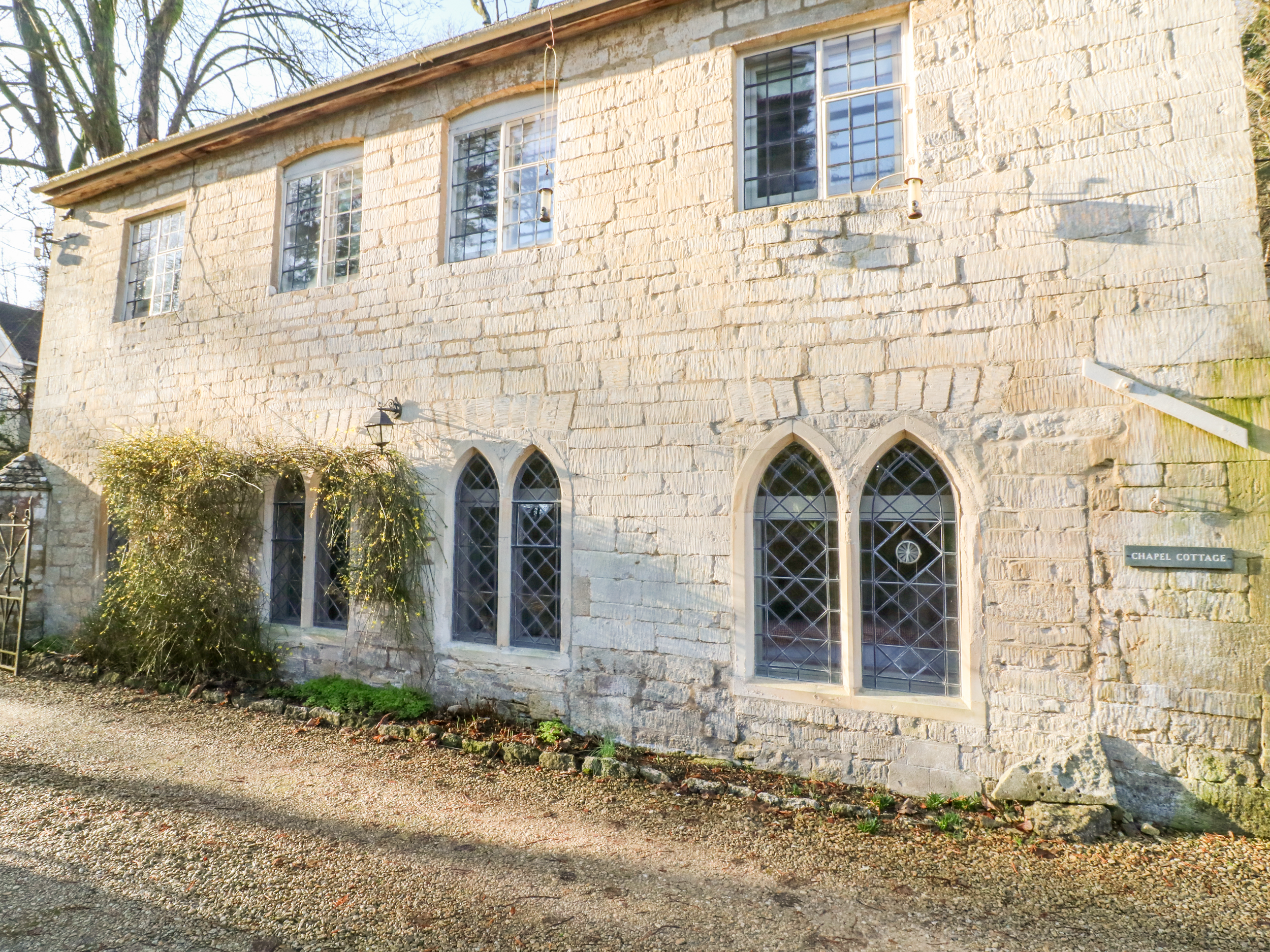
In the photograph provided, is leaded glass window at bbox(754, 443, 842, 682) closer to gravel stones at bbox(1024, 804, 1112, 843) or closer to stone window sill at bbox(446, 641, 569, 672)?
gravel stones at bbox(1024, 804, 1112, 843)

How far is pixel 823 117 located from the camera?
5.26 m

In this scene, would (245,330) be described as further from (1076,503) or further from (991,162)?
(1076,503)

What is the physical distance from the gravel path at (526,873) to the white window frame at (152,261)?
17.9ft

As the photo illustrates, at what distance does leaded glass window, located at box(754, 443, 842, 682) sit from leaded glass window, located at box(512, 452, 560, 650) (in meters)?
1.74

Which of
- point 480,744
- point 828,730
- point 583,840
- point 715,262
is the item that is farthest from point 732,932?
point 715,262

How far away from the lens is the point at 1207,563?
4012mm

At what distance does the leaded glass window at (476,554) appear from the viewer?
618 centimetres

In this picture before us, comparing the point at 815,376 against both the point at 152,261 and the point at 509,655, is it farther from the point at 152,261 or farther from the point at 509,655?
the point at 152,261

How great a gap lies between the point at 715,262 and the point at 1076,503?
9.61ft

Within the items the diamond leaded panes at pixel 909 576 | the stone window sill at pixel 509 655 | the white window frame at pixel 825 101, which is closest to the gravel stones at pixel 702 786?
the diamond leaded panes at pixel 909 576

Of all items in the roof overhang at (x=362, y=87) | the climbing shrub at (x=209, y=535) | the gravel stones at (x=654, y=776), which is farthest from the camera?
the climbing shrub at (x=209, y=535)

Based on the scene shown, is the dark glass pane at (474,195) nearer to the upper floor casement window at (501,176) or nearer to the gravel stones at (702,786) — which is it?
the upper floor casement window at (501,176)

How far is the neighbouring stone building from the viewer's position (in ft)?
13.6

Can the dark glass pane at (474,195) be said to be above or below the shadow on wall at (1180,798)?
above
